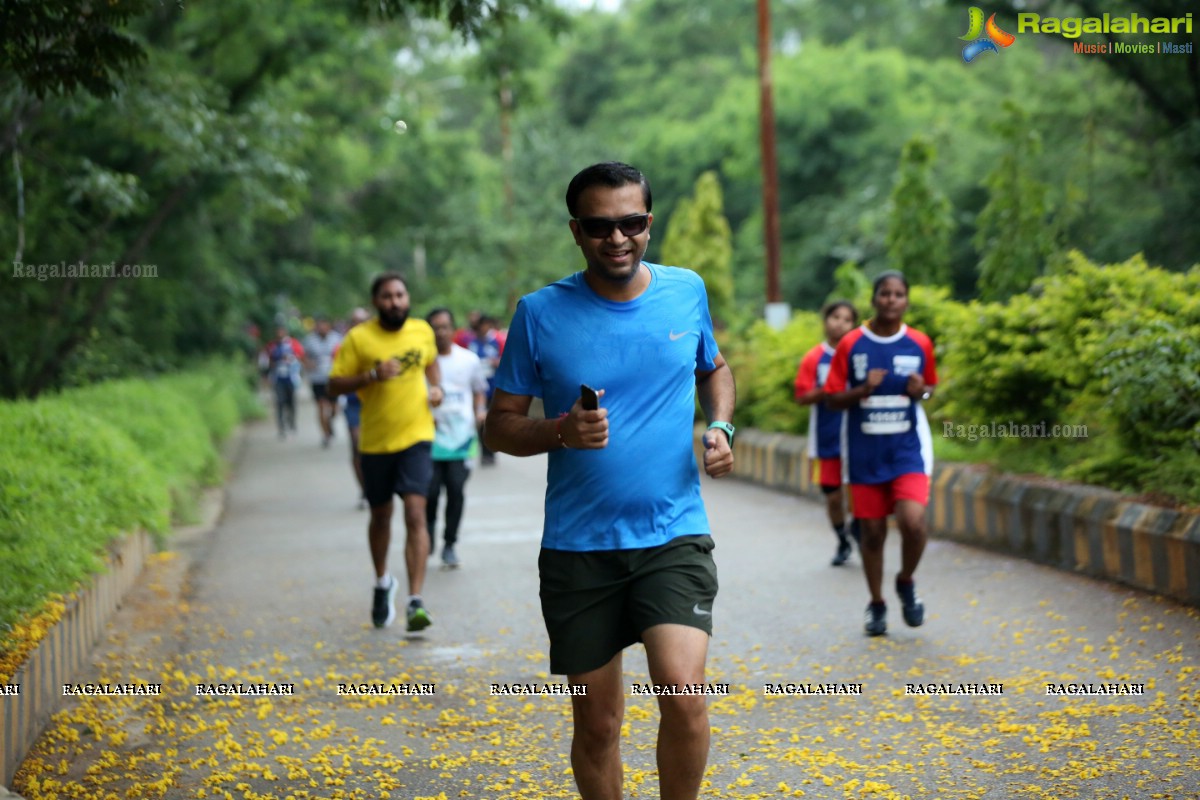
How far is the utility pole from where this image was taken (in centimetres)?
2073

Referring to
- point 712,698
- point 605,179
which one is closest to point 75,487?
point 712,698

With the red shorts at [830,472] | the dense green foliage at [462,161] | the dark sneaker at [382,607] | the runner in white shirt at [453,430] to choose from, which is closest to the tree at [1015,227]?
the dense green foliage at [462,161]

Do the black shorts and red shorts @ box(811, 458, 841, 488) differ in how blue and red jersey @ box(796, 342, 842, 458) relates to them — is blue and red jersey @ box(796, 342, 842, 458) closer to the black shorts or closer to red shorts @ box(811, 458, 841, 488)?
red shorts @ box(811, 458, 841, 488)

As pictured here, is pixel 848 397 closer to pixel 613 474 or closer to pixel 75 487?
pixel 613 474

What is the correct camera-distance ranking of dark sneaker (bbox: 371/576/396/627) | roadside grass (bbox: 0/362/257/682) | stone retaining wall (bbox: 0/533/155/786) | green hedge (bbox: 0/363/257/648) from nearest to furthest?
1. stone retaining wall (bbox: 0/533/155/786)
2. roadside grass (bbox: 0/362/257/682)
3. green hedge (bbox: 0/363/257/648)
4. dark sneaker (bbox: 371/576/396/627)

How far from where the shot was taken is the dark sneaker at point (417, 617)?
28.2 ft

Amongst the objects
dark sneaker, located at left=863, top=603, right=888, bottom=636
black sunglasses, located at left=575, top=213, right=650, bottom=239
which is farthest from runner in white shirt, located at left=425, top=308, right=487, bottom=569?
black sunglasses, located at left=575, top=213, right=650, bottom=239

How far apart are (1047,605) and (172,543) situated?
7651mm

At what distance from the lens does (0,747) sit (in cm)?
559

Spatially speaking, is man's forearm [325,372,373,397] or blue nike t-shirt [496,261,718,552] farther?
man's forearm [325,372,373,397]

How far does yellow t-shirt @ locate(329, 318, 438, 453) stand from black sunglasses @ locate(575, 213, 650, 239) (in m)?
4.79

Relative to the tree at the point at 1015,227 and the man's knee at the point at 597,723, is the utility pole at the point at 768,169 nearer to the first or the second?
Result: the tree at the point at 1015,227

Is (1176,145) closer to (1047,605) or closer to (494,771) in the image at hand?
(1047,605)

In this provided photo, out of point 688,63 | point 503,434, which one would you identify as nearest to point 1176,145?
point 503,434
